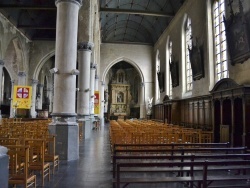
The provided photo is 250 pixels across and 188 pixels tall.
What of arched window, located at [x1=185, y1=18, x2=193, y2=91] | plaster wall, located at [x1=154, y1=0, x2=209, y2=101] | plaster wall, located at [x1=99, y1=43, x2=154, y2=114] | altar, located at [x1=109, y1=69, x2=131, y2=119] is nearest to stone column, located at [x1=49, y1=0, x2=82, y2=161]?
plaster wall, located at [x1=154, y1=0, x2=209, y2=101]

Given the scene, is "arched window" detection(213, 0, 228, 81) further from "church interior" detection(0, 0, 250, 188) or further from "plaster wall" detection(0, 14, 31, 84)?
"plaster wall" detection(0, 14, 31, 84)

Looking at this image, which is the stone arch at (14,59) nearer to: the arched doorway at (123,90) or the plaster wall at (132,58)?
the plaster wall at (132,58)

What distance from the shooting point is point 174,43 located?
2275 centimetres

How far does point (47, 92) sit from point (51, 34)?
433 inches

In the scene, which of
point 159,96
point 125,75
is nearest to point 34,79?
point 159,96

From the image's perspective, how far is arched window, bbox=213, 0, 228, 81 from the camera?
45.5 feet

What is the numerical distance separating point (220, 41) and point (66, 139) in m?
10.9

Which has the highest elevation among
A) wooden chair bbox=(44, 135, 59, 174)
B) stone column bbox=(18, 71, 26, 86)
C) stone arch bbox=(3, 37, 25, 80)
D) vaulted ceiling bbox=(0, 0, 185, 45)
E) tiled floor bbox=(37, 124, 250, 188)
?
vaulted ceiling bbox=(0, 0, 185, 45)

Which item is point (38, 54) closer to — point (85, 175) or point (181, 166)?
point (85, 175)

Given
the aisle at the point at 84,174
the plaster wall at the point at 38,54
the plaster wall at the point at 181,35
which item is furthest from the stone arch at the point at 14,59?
the aisle at the point at 84,174

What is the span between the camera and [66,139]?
7.27 metres

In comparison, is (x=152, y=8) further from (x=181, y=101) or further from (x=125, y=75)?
(x=125, y=75)

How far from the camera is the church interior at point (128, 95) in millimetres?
4707

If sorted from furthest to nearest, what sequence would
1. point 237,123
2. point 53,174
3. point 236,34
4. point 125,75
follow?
point 125,75 → point 236,34 → point 237,123 → point 53,174
